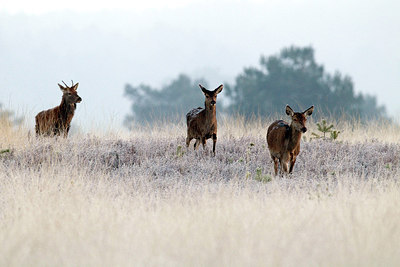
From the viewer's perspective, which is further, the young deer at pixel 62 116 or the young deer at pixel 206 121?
the young deer at pixel 62 116

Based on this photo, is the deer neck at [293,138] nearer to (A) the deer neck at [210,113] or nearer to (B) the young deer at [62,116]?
(A) the deer neck at [210,113]

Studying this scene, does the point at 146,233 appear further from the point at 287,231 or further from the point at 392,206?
the point at 392,206

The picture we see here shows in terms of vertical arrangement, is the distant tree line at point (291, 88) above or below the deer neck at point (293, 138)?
above

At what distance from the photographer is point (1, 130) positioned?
14.5 metres

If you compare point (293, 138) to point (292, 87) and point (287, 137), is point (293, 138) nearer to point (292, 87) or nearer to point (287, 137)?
point (287, 137)

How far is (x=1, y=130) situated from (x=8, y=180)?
5102 mm

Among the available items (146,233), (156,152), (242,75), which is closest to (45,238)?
(146,233)

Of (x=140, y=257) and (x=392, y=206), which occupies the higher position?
(x=392, y=206)

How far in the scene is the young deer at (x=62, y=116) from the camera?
13945 millimetres

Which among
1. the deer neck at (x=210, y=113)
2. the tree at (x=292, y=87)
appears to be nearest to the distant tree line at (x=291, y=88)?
the tree at (x=292, y=87)

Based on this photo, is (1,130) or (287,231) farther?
(1,130)

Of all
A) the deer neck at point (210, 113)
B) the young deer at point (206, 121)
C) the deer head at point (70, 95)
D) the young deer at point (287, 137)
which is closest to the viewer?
the young deer at point (287, 137)

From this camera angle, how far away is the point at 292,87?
37031 millimetres

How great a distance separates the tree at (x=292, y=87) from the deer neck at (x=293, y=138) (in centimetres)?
2586
